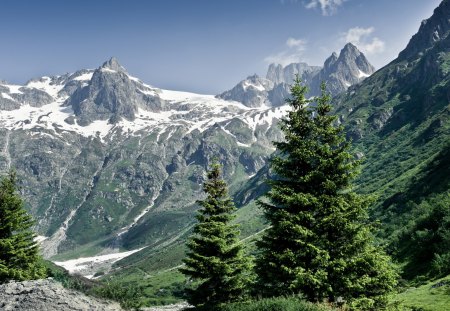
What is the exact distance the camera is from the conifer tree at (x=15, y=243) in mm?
43806

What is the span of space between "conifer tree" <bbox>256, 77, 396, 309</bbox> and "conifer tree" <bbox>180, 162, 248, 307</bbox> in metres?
8.36

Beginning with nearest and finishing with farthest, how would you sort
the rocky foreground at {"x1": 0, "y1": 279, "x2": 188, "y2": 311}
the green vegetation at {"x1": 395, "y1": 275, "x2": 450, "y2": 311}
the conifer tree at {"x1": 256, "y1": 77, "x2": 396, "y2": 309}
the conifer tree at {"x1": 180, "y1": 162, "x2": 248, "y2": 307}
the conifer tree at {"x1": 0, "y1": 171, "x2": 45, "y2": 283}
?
1. the conifer tree at {"x1": 256, "y1": 77, "x2": 396, "y2": 309}
2. the rocky foreground at {"x1": 0, "y1": 279, "x2": 188, "y2": 311}
3. the green vegetation at {"x1": 395, "y1": 275, "x2": 450, "y2": 311}
4. the conifer tree at {"x1": 180, "y1": 162, "x2": 248, "y2": 307}
5. the conifer tree at {"x1": 0, "y1": 171, "x2": 45, "y2": 283}

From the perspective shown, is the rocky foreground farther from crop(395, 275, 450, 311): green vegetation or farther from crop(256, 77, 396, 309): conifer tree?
crop(395, 275, 450, 311): green vegetation

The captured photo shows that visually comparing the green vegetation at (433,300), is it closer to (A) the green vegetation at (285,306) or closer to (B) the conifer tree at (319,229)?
(B) the conifer tree at (319,229)

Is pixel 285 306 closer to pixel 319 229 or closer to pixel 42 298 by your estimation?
pixel 319 229

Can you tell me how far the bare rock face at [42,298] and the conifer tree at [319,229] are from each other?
14.1 metres

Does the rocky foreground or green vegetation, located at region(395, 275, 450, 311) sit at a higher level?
the rocky foreground

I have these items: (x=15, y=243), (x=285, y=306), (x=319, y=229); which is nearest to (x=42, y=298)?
(x=285, y=306)

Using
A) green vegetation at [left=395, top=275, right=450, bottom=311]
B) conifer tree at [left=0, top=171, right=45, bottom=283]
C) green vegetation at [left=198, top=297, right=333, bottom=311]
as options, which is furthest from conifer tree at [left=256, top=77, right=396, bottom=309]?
conifer tree at [left=0, top=171, right=45, bottom=283]

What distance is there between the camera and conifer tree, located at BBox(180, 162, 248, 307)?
122 ft

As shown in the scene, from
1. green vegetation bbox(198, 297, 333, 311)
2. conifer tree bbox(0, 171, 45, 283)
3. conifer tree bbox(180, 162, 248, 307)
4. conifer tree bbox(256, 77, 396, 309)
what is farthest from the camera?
conifer tree bbox(0, 171, 45, 283)

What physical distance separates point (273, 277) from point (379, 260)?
729cm

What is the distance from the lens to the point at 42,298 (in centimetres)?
2808

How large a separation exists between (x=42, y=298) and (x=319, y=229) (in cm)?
2086
